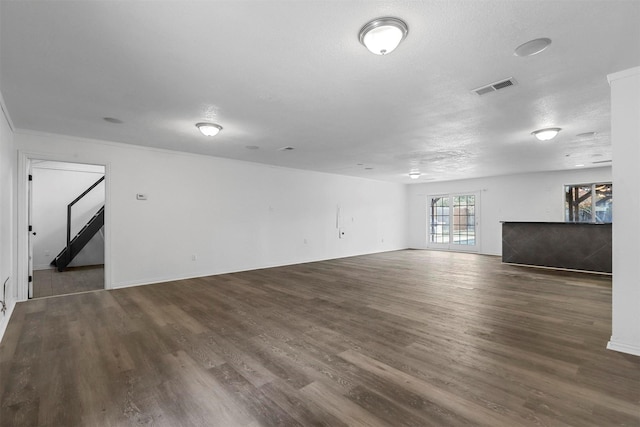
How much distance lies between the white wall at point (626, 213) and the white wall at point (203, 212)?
6203 mm

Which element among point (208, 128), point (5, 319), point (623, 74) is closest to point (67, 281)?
point (5, 319)

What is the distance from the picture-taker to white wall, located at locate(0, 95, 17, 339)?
3379mm

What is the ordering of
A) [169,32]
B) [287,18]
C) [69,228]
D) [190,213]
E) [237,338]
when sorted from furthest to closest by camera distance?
[69,228], [190,213], [237,338], [169,32], [287,18]

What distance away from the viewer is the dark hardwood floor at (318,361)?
184 cm

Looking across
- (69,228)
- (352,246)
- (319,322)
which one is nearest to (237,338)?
(319,322)

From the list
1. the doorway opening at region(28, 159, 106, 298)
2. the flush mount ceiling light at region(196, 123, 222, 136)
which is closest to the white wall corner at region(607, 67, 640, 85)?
the flush mount ceiling light at region(196, 123, 222, 136)

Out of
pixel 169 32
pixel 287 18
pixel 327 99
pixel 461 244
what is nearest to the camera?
pixel 287 18

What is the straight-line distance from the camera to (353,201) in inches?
382

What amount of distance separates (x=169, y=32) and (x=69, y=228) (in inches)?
326

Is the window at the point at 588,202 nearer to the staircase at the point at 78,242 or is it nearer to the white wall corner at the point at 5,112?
the white wall corner at the point at 5,112

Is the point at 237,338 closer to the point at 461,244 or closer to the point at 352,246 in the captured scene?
the point at 352,246

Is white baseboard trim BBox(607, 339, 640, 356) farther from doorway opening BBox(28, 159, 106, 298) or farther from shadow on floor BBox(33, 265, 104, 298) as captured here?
doorway opening BBox(28, 159, 106, 298)

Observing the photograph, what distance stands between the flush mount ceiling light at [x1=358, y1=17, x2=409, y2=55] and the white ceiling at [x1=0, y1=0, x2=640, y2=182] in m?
0.06

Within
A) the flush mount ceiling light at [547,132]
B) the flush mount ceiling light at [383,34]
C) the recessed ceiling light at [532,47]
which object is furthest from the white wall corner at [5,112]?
the flush mount ceiling light at [547,132]
